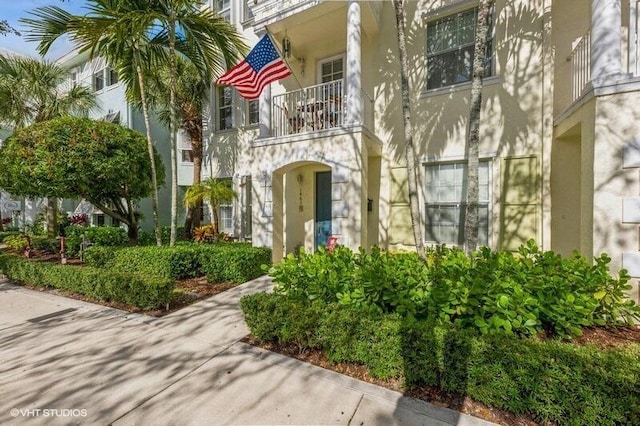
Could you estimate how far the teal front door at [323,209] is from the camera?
9.04 m

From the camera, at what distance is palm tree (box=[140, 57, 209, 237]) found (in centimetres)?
1036

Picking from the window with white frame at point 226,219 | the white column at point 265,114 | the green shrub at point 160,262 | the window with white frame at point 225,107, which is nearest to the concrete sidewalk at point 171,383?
the green shrub at point 160,262

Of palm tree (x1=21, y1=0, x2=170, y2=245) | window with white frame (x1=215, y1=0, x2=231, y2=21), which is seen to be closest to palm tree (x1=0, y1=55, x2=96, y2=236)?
palm tree (x1=21, y1=0, x2=170, y2=245)

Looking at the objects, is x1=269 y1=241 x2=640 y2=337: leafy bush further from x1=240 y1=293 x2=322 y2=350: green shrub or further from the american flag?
the american flag

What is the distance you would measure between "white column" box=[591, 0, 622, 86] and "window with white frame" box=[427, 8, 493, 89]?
2.33 m

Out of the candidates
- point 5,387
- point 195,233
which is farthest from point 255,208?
point 5,387

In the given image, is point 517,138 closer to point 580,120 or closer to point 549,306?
point 580,120

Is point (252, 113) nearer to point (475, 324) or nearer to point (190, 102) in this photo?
point (190, 102)

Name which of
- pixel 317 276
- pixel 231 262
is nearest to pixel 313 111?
pixel 231 262

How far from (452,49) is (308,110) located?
3.88 metres

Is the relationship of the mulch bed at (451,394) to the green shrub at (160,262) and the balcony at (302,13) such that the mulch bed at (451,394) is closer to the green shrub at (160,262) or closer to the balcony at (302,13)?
the green shrub at (160,262)

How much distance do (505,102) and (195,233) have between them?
9666 mm

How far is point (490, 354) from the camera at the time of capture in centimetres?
270

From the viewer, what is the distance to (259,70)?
7.07 meters
